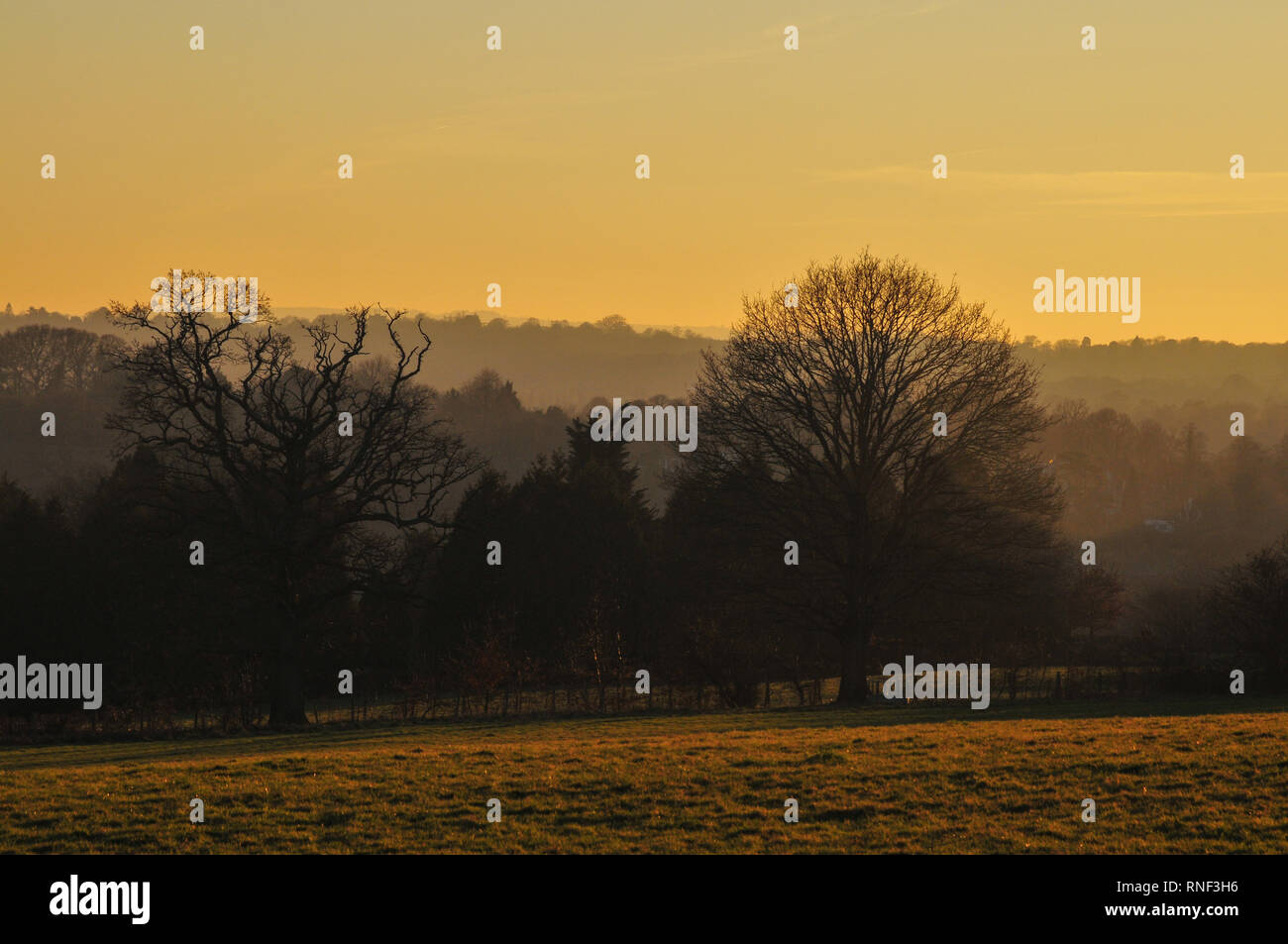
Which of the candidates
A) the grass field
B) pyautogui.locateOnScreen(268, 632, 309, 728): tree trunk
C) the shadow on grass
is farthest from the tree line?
the grass field

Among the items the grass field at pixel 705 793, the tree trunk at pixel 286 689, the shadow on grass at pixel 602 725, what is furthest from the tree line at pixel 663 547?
the grass field at pixel 705 793

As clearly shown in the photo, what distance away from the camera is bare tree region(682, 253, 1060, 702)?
39281 millimetres

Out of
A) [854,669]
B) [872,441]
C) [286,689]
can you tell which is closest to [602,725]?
[286,689]

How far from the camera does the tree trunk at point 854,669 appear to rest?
125 ft

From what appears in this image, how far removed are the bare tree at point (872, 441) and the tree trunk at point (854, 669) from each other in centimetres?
7

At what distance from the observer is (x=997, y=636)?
160 feet

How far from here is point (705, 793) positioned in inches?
683

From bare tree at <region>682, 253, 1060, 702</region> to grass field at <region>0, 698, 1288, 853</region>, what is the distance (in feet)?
47.3

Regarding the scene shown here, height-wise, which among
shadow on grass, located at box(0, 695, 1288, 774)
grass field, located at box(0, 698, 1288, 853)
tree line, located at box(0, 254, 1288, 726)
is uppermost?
tree line, located at box(0, 254, 1288, 726)

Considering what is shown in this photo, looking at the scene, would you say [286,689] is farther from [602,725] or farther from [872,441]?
[872,441]

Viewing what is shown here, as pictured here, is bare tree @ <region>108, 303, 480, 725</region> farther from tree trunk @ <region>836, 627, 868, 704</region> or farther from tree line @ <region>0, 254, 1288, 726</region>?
tree trunk @ <region>836, 627, 868, 704</region>

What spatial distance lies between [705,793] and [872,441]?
79.2 ft
